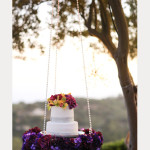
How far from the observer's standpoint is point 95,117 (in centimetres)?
948

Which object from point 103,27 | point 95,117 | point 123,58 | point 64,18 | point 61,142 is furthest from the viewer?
point 95,117

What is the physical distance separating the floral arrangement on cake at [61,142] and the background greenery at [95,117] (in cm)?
669

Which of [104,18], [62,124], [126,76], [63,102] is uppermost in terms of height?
[104,18]

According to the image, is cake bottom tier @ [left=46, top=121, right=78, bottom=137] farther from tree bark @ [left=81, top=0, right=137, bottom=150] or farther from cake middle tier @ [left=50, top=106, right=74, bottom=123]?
tree bark @ [left=81, top=0, right=137, bottom=150]

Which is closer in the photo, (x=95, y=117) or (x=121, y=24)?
(x=121, y=24)

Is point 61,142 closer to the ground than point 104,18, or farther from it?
closer to the ground

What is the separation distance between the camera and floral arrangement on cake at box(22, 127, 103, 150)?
6.53 feet

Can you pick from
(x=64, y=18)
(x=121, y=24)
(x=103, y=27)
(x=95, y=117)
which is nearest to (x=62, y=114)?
(x=121, y=24)

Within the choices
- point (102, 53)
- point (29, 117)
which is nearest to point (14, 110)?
point (29, 117)

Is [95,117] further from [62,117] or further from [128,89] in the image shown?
[62,117]

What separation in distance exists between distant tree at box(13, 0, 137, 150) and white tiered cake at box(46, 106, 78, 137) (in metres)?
1.32

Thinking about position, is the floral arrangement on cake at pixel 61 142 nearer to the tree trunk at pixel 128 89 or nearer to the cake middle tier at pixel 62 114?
the cake middle tier at pixel 62 114

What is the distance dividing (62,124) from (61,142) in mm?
226
